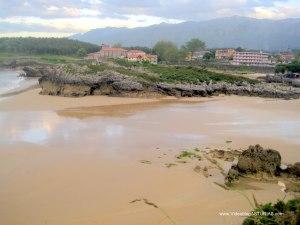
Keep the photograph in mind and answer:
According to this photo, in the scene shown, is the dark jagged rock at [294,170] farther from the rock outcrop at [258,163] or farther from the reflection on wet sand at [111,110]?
the reflection on wet sand at [111,110]

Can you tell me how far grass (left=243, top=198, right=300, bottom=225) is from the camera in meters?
6.96

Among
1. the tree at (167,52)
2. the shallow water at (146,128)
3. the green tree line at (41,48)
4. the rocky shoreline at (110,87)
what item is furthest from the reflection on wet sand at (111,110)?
the green tree line at (41,48)

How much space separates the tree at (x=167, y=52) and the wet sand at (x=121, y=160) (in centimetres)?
8234

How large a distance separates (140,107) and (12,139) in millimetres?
12403

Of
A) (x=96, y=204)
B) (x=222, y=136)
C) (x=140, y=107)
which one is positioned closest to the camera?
(x=96, y=204)

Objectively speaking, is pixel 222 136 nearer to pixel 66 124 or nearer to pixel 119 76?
pixel 66 124

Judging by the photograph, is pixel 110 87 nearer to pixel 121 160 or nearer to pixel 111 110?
pixel 111 110

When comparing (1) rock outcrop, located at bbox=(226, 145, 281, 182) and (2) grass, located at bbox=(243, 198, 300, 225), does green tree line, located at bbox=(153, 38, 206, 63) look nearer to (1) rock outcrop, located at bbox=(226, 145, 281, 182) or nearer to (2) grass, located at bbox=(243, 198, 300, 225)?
(1) rock outcrop, located at bbox=(226, 145, 281, 182)

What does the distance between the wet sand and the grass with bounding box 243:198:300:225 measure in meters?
1.42

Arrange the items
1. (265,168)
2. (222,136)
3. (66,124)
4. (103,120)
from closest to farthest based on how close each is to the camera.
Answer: (265,168)
(222,136)
(66,124)
(103,120)

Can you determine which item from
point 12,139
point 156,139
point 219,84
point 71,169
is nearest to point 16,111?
point 12,139

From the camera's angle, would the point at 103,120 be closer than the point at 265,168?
No

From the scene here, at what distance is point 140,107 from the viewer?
28984 millimetres

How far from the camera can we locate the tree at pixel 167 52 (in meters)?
110
